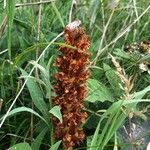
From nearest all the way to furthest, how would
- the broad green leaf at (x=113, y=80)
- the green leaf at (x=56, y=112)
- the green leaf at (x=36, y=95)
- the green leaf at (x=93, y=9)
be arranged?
the green leaf at (x=56, y=112) → the green leaf at (x=36, y=95) → the broad green leaf at (x=113, y=80) → the green leaf at (x=93, y=9)

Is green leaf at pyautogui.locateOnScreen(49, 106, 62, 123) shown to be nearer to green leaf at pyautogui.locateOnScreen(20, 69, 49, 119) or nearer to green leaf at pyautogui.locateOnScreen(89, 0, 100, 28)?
green leaf at pyautogui.locateOnScreen(20, 69, 49, 119)

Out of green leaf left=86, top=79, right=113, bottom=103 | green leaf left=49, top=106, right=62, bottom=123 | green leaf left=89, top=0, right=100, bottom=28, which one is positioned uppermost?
green leaf left=89, top=0, right=100, bottom=28

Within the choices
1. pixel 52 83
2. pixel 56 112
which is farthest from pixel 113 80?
pixel 56 112

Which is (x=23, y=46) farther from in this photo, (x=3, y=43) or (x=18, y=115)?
(x=18, y=115)

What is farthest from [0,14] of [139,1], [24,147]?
[139,1]

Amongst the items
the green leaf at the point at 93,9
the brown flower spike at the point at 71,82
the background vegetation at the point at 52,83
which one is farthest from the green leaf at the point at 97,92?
the green leaf at the point at 93,9


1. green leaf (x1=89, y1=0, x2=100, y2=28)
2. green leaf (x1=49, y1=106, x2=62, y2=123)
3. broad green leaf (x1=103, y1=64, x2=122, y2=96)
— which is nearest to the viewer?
green leaf (x1=49, y1=106, x2=62, y2=123)

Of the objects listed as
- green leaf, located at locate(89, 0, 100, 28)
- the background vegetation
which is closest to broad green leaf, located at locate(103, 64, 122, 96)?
the background vegetation

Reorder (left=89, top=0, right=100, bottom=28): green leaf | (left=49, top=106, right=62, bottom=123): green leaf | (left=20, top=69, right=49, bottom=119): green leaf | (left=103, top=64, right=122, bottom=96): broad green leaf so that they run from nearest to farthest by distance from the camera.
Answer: (left=49, top=106, right=62, bottom=123): green leaf < (left=20, top=69, right=49, bottom=119): green leaf < (left=103, top=64, right=122, bottom=96): broad green leaf < (left=89, top=0, right=100, bottom=28): green leaf

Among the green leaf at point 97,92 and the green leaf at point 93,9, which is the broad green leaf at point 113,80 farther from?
the green leaf at point 93,9
